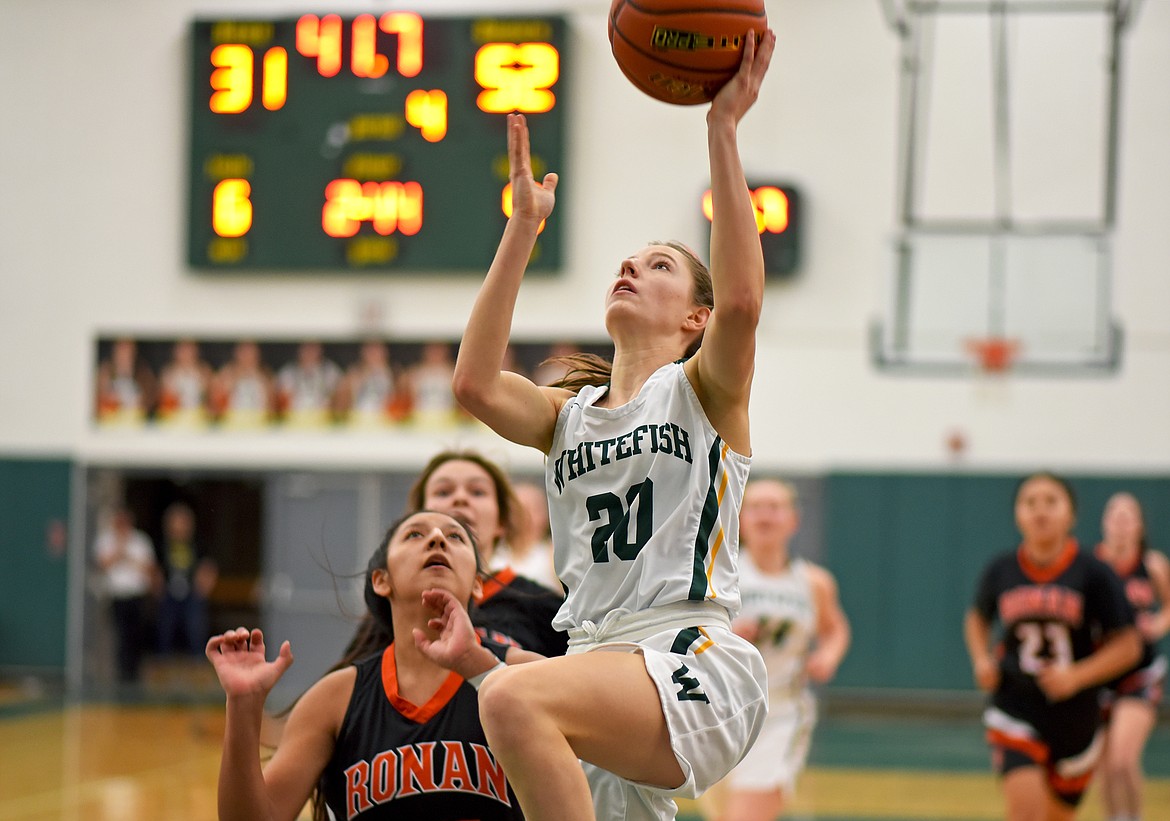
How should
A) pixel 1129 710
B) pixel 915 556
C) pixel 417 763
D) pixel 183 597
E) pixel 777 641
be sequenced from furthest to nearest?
pixel 183 597, pixel 915 556, pixel 1129 710, pixel 777 641, pixel 417 763

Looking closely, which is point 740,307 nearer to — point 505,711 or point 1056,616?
point 505,711

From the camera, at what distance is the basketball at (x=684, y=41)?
308 cm

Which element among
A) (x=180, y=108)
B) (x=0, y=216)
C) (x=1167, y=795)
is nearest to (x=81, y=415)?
(x=0, y=216)

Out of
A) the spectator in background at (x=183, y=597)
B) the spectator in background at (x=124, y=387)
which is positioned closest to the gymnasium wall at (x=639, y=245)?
the spectator in background at (x=124, y=387)

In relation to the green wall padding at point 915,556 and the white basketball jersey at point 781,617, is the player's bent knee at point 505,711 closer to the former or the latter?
the white basketball jersey at point 781,617

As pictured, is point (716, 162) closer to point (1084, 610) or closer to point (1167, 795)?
Result: point (1084, 610)

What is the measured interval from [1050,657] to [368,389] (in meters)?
9.20

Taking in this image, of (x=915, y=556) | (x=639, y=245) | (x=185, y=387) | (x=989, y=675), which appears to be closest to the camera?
(x=989, y=675)

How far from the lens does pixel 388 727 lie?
131 inches

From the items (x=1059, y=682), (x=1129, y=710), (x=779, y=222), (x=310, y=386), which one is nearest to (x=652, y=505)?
(x=1059, y=682)

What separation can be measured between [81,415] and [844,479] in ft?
25.6

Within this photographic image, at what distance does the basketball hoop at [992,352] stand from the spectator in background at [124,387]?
8112 millimetres

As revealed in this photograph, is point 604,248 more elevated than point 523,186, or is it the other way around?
point 604,248

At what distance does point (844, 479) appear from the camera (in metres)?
13.4
